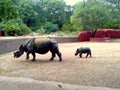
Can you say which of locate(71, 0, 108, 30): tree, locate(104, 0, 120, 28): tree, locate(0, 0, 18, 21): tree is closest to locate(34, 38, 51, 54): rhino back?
locate(0, 0, 18, 21): tree

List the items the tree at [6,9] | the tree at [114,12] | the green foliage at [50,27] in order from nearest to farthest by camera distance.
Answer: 1. the tree at [6,9]
2. the tree at [114,12]
3. the green foliage at [50,27]

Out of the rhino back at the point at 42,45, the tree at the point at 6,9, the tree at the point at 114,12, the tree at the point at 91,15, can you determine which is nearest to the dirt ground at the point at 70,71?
the rhino back at the point at 42,45

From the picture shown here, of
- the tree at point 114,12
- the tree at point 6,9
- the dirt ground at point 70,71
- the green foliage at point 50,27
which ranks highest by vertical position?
the tree at point 6,9

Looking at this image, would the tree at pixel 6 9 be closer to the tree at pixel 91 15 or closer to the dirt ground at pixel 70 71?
the dirt ground at pixel 70 71

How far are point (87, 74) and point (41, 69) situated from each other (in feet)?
7.11

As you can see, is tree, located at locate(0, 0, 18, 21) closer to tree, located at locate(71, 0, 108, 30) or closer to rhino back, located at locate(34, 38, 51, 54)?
rhino back, located at locate(34, 38, 51, 54)

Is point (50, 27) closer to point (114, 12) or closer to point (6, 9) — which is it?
point (114, 12)

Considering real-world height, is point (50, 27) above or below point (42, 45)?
below

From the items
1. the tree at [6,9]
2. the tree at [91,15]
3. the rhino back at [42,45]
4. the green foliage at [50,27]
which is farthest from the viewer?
the green foliage at [50,27]

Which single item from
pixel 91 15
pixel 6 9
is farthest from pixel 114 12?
pixel 6 9

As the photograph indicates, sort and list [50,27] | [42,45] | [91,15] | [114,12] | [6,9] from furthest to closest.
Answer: [50,27]
[114,12]
[91,15]
[6,9]
[42,45]

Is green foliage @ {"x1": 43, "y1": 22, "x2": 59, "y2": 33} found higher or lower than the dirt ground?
lower

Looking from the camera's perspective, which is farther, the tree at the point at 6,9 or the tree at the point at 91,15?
the tree at the point at 91,15

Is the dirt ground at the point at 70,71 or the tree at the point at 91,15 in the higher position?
the dirt ground at the point at 70,71
